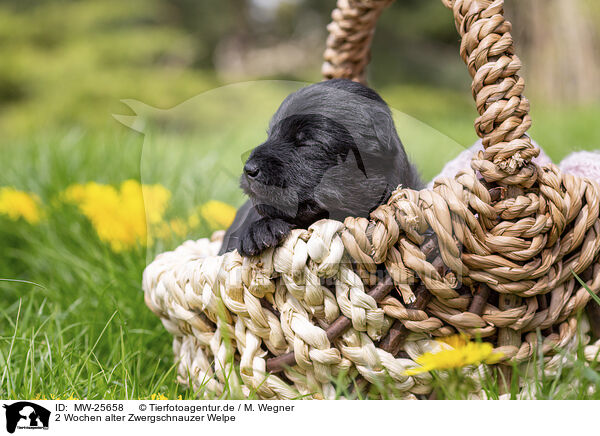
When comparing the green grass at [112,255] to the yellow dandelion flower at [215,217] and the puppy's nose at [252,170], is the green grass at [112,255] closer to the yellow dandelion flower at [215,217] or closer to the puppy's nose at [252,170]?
the yellow dandelion flower at [215,217]

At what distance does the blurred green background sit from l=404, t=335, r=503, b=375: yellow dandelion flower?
54 centimetres

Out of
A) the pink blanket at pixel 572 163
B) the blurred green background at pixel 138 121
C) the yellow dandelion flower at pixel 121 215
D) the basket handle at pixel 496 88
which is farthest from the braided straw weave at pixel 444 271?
the yellow dandelion flower at pixel 121 215

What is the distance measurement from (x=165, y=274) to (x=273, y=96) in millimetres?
536

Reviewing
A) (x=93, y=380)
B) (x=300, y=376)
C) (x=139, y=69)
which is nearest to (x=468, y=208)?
(x=300, y=376)

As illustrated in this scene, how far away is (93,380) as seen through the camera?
1.26 m

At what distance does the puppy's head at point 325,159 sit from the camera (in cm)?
122

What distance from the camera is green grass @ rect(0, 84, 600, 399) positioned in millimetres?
1271

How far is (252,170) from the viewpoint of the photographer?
3.98 feet

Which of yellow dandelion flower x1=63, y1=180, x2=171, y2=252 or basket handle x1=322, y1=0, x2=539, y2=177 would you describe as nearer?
basket handle x1=322, y1=0, x2=539, y2=177

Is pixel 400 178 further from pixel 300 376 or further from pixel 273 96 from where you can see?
pixel 300 376

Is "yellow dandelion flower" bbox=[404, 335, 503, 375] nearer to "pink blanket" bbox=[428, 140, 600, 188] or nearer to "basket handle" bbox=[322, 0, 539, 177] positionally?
"basket handle" bbox=[322, 0, 539, 177]

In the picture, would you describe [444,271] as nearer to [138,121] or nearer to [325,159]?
[325,159]
